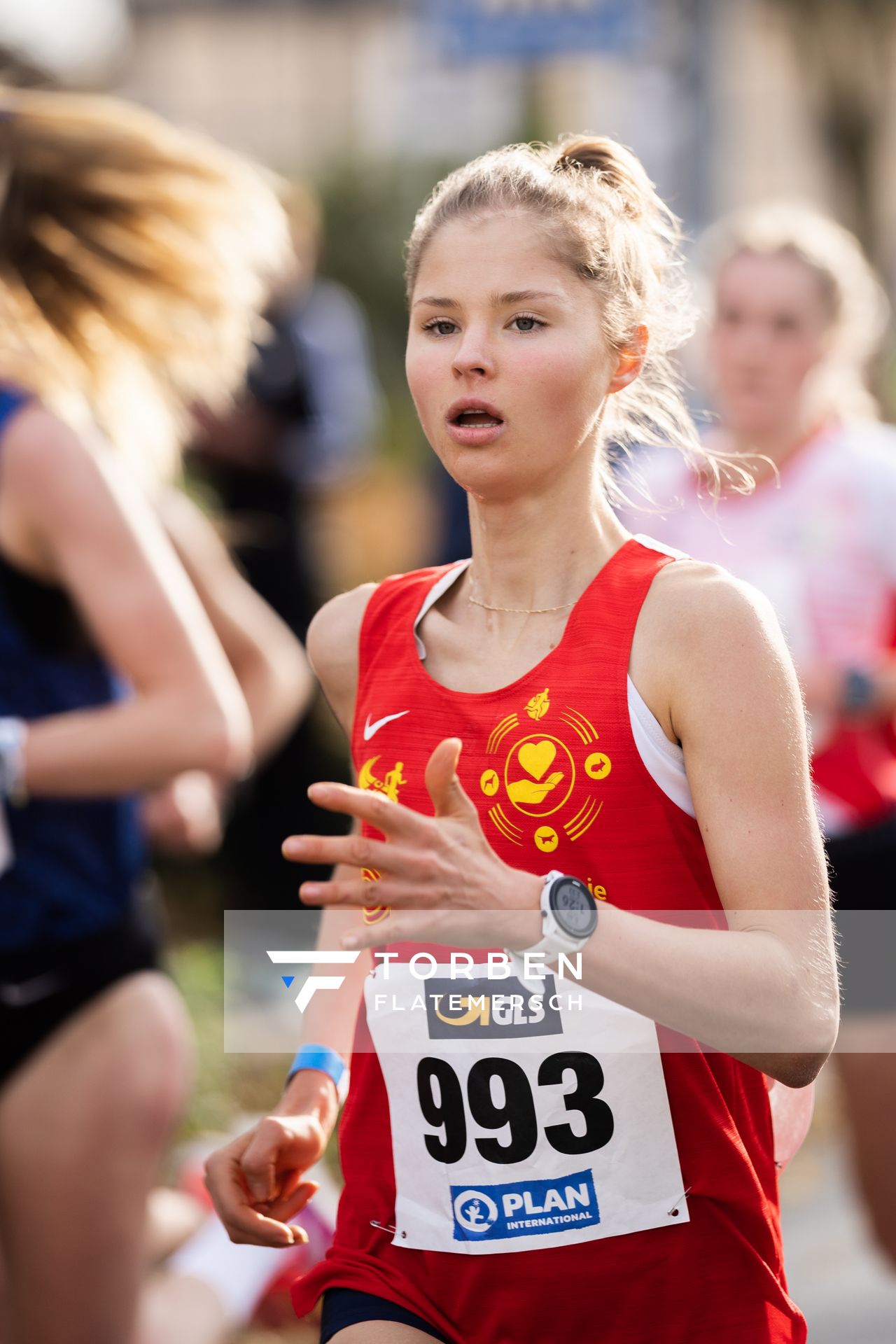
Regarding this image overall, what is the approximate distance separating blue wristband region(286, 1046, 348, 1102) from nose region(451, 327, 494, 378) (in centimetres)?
88

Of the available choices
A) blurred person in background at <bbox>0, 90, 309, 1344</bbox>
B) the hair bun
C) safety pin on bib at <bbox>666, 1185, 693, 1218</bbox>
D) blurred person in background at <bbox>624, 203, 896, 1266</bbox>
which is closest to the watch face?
safety pin on bib at <bbox>666, 1185, 693, 1218</bbox>

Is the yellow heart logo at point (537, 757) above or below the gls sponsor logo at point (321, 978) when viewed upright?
above

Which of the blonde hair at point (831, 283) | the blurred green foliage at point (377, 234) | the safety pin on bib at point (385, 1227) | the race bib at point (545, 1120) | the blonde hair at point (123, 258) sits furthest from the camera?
the blurred green foliage at point (377, 234)

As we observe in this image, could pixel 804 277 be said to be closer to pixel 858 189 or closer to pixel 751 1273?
pixel 751 1273

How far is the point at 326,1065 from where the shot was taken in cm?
226

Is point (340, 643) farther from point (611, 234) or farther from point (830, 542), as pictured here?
point (830, 542)

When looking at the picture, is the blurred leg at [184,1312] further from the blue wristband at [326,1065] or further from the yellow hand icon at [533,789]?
the yellow hand icon at [533,789]

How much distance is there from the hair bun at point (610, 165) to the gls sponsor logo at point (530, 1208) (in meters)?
1.17

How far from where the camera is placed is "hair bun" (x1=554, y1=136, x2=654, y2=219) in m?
2.17

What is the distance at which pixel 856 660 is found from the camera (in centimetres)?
392

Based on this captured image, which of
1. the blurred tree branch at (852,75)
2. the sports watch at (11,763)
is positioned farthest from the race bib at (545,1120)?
the blurred tree branch at (852,75)

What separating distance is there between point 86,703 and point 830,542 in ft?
5.83

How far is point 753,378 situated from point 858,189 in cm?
1393

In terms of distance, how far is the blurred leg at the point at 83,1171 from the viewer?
2832 mm
